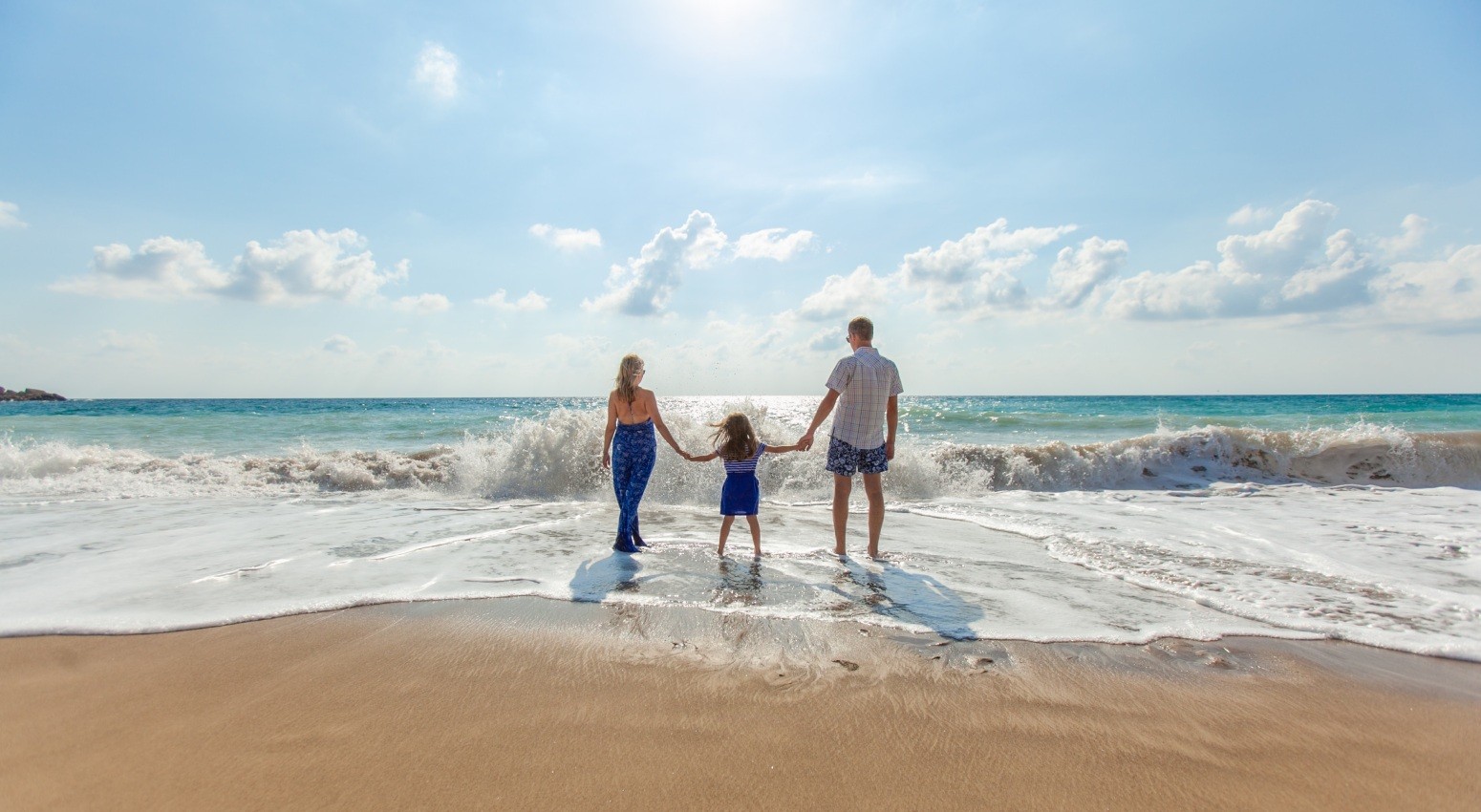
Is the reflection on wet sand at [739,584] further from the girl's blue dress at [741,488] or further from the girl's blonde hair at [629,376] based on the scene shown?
the girl's blonde hair at [629,376]

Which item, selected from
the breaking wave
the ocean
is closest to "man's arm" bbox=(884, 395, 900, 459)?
the ocean

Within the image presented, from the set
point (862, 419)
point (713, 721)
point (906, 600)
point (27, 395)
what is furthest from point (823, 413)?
point (27, 395)

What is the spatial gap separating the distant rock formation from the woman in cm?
8382

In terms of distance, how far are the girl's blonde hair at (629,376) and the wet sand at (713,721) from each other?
8.75ft

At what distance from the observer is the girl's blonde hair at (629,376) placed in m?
6.06

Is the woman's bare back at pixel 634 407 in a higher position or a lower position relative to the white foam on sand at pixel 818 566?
higher

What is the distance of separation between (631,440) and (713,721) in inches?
150

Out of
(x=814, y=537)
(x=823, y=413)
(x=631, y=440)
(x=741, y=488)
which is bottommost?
(x=814, y=537)

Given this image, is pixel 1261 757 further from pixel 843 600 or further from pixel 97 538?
pixel 97 538

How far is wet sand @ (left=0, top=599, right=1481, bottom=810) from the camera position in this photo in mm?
2215

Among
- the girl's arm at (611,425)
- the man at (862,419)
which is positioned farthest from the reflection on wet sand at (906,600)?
the girl's arm at (611,425)

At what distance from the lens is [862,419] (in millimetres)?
5730

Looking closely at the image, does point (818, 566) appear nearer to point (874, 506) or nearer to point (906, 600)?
point (874, 506)

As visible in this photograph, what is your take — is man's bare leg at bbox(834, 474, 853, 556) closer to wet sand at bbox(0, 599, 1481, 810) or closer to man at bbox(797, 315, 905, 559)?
man at bbox(797, 315, 905, 559)
